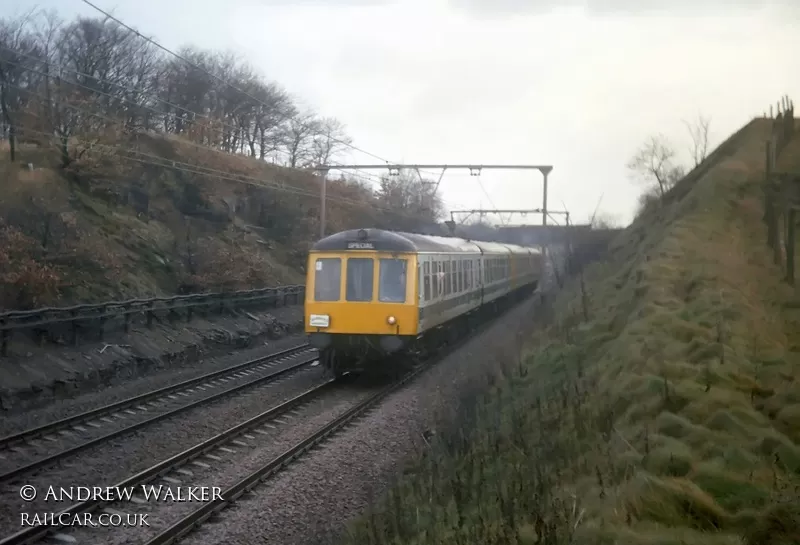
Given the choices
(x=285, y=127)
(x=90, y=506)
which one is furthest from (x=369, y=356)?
(x=285, y=127)

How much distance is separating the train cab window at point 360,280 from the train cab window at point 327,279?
0.20 m

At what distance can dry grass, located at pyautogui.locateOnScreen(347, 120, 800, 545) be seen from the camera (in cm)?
535

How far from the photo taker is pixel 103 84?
33281 millimetres

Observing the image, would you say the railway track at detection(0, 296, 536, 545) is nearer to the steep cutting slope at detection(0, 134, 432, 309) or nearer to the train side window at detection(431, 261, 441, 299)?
the train side window at detection(431, 261, 441, 299)

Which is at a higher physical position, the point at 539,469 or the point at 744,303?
the point at 744,303

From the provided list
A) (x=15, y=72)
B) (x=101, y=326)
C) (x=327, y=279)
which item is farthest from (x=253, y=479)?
(x=15, y=72)

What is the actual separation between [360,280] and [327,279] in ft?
2.25

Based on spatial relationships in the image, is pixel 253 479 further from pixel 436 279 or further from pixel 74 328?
pixel 436 279

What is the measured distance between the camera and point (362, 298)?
15266 mm

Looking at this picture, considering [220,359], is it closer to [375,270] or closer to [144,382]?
[144,382]

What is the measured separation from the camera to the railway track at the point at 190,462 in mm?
6963

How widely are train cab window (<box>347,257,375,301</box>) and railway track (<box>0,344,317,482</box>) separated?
2.48 metres

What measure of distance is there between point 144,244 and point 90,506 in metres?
17.1

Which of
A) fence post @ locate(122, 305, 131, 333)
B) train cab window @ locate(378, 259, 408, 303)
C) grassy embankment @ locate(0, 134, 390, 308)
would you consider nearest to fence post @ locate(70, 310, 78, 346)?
grassy embankment @ locate(0, 134, 390, 308)
